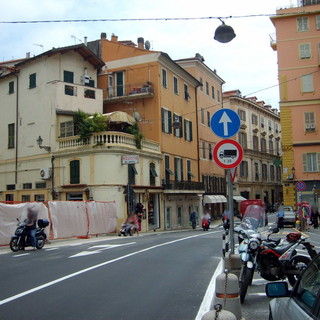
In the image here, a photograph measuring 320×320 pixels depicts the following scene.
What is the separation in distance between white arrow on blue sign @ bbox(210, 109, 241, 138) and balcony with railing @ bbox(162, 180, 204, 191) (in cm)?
2885

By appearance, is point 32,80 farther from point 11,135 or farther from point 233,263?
point 233,263

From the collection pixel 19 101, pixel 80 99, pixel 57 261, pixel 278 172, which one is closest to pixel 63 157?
pixel 80 99

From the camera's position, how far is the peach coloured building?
3972 cm

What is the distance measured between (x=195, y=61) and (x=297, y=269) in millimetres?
41733

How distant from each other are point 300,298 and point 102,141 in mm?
28214

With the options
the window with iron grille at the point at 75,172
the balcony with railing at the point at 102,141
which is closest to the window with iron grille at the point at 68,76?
the balcony with railing at the point at 102,141

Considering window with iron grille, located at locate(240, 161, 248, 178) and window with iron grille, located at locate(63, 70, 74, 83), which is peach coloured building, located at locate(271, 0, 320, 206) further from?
window with iron grille, located at locate(240, 161, 248, 178)

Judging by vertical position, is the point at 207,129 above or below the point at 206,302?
above

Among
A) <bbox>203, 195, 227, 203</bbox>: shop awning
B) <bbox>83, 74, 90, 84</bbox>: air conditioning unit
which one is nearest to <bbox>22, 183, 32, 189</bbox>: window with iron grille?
<bbox>83, 74, 90, 84</bbox>: air conditioning unit

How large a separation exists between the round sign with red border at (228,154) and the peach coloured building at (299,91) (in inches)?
1307

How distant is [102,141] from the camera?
102ft

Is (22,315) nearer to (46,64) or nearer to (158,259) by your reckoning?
(158,259)

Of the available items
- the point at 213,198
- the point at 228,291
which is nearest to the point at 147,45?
the point at 213,198

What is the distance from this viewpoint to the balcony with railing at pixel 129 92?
37.1 m
